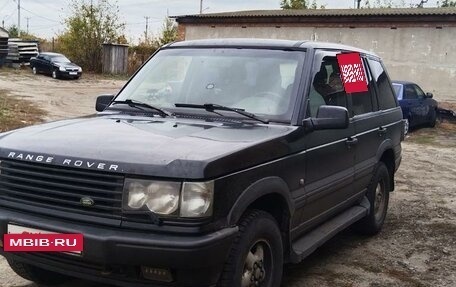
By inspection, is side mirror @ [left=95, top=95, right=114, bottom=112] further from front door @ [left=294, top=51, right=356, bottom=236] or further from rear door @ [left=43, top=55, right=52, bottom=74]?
rear door @ [left=43, top=55, right=52, bottom=74]

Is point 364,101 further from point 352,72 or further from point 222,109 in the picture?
point 222,109

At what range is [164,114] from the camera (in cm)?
409

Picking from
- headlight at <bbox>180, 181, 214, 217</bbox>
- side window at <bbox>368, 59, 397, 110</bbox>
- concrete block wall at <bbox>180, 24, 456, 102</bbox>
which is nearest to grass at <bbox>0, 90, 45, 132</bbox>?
side window at <bbox>368, 59, 397, 110</bbox>

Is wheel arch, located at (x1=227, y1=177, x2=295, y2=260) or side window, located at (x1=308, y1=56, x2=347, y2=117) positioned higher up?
side window, located at (x1=308, y1=56, x2=347, y2=117)

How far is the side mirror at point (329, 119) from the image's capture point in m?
3.89

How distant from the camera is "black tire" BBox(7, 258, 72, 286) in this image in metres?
3.79

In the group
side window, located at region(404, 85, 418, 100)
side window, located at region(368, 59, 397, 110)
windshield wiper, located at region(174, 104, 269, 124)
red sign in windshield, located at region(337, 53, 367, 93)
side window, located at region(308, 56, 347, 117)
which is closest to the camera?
windshield wiper, located at region(174, 104, 269, 124)

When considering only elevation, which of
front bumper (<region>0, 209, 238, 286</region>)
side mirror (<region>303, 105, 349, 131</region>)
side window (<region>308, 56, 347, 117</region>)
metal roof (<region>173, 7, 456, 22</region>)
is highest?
metal roof (<region>173, 7, 456, 22</region>)

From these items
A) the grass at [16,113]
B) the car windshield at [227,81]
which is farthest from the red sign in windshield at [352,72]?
the grass at [16,113]

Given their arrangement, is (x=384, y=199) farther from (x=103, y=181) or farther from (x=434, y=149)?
(x=434, y=149)

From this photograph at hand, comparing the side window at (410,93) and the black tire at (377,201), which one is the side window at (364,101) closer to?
the black tire at (377,201)

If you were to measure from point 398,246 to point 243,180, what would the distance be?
9.88ft

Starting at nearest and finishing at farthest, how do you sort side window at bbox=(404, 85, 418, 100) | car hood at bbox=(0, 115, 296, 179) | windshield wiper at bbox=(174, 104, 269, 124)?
car hood at bbox=(0, 115, 296, 179) → windshield wiper at bbox=(174, 104, 269, 124) → side window at bbox=(404, 85, 418, 100)

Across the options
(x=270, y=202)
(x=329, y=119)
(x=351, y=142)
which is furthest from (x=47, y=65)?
(x=270, y=202)
